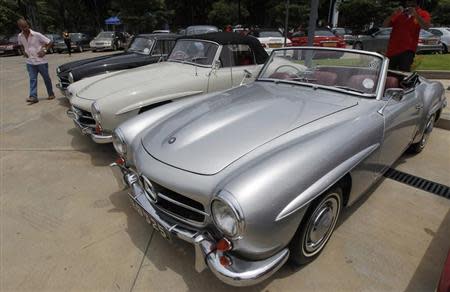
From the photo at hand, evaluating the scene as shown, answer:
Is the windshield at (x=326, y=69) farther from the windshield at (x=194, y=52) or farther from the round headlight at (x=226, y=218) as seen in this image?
the round headlight at (x=226, y=218)

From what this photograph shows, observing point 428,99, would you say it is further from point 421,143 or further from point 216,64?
point 216,64

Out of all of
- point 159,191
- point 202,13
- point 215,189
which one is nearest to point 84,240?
point 159,191

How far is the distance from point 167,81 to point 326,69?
2232mm

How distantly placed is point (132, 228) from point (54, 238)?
0.63m

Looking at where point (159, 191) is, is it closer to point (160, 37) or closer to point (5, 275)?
point (5, 275)

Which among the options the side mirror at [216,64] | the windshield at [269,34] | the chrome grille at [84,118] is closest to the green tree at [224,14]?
the windshield at [269,34]

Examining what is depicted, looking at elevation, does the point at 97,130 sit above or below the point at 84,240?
above

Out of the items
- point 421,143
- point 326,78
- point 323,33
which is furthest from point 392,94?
point 323,33

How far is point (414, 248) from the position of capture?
2408 mm

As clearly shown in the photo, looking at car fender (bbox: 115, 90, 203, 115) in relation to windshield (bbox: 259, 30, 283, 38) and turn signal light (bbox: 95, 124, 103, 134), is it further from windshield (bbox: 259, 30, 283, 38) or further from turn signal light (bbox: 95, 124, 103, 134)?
windshield (bbox: 259, 30, 283, 38)

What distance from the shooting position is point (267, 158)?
1.91m

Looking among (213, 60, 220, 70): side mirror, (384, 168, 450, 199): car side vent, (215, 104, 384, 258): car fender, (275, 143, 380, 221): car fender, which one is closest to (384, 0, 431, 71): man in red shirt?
(384, 168, 450, 199): car side vent

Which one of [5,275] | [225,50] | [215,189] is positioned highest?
[225,50]

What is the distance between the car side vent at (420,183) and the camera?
10.5 ft
